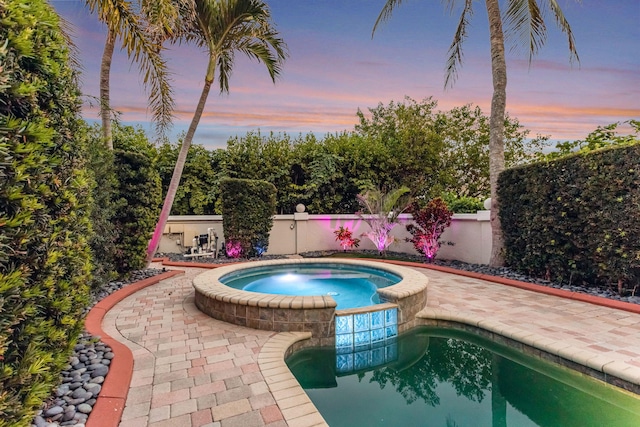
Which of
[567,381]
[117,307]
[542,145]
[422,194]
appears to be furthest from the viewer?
[542,145]

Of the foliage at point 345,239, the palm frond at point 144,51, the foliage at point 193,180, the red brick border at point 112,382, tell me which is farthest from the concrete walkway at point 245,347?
the foliage at point 193,180

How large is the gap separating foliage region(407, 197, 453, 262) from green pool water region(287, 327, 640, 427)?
575 centimetres

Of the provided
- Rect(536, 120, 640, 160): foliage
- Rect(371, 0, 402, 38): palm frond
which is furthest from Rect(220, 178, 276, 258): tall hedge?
Rect(536, 120, 640, 160): foliage

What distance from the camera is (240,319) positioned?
4551 millimetres

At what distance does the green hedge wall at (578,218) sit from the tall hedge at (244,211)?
7125mm

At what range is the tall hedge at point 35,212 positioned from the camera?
1.80 metres

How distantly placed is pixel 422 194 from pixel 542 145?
288 inches

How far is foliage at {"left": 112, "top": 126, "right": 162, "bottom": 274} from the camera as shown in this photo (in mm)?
6855

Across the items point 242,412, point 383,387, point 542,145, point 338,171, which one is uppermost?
point 542,145

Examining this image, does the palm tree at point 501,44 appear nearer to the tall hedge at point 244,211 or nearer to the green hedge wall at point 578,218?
the green hedge wall at point 578,218

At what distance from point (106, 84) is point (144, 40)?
4.60 feet

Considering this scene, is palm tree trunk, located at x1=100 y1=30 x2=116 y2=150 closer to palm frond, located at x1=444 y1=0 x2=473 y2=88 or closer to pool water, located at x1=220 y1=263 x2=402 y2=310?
pool water, located at x1=220 y1=263 x2=402 y2=310

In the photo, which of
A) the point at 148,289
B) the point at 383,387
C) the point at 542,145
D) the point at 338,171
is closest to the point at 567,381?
the point at 383,387

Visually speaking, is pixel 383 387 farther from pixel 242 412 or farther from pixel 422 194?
pixel 422 194
